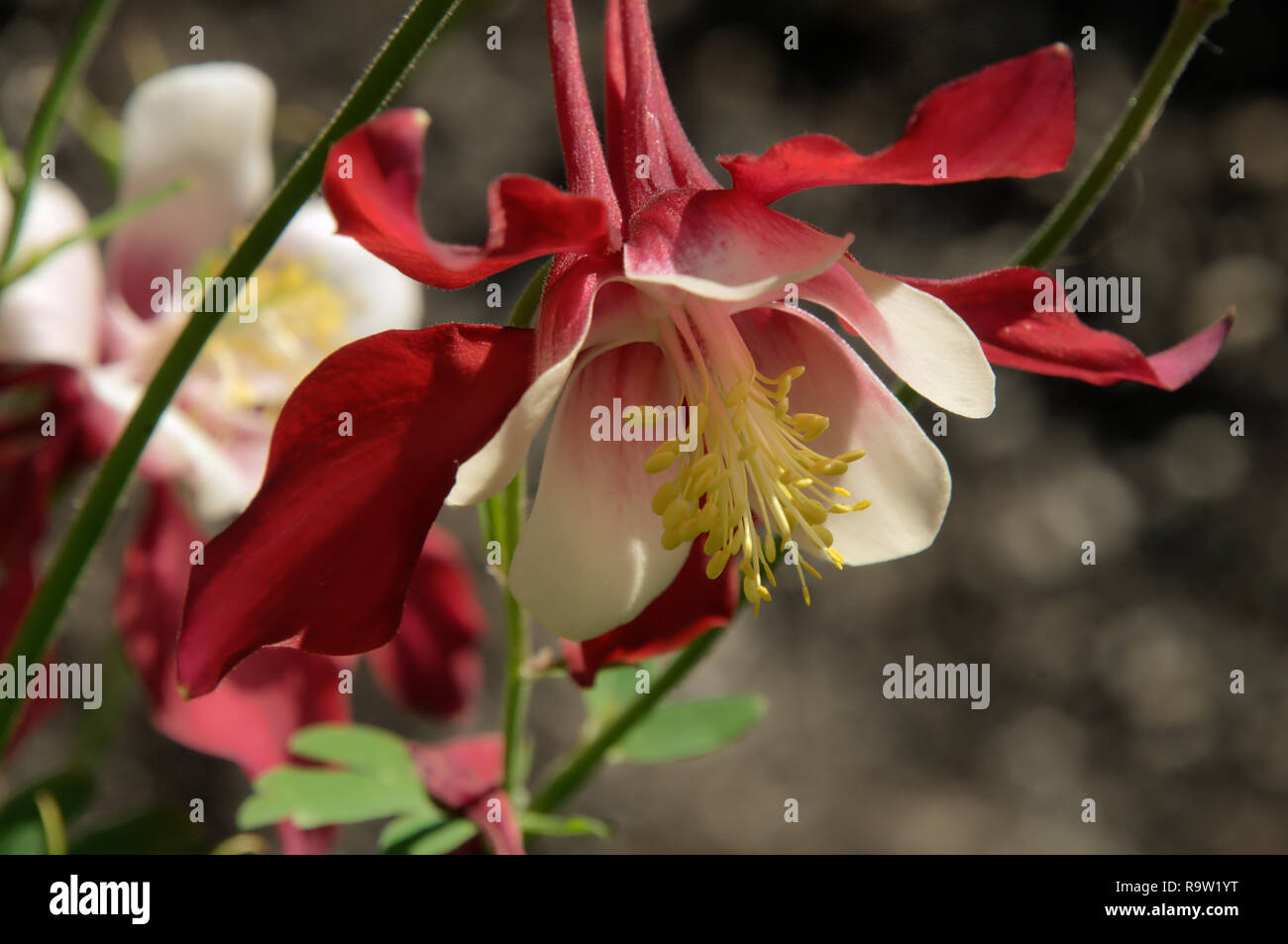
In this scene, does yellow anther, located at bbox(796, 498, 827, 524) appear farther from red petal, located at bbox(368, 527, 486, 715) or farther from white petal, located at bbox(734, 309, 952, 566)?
red petal, located at bbox(368, 527, 486, 715)

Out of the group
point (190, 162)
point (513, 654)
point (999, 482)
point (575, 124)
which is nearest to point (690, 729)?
point (513, 654)

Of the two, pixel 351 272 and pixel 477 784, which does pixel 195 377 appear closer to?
pixel 351 272

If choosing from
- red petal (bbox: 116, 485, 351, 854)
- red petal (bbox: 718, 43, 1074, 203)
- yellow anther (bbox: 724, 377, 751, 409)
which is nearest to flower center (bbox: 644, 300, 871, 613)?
yellow anther (bbox: 724, 377, 751, 409)

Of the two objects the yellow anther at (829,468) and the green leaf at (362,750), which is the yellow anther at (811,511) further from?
the green leaf at (362,750)

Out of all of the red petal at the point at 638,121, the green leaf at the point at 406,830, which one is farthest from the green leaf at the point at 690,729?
the red petal at the point at 638,121
